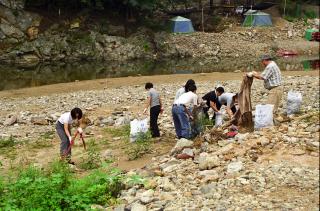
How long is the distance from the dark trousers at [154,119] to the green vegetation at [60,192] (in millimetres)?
3865

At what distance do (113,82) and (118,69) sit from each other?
5844 millimetres

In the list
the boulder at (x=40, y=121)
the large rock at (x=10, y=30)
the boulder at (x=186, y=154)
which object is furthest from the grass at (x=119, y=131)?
the large rock at (x=10, y=30)

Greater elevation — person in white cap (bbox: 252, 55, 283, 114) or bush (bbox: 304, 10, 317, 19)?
bush (bbox: 304, 10, 317, 19)

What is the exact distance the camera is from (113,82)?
28406 millimetres

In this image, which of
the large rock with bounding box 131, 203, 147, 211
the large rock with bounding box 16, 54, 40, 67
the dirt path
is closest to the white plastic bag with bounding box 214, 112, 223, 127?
the large rock with bounding box 131, 203, 147, 211

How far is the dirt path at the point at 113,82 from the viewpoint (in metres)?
26.1

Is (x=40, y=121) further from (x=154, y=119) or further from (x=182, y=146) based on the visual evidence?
(x=182, y=146)

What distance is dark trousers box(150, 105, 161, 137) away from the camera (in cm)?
1241

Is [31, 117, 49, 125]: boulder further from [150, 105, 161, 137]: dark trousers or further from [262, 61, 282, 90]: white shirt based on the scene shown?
[262, 61, 282, 90]: white shirt

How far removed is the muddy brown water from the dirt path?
159 cm

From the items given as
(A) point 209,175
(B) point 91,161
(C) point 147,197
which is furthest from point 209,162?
(B) point 91,161

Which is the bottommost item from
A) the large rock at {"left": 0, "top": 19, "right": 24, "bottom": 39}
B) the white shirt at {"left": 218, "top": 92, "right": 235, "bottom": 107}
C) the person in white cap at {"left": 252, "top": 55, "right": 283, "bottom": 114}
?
the white shirt at {"left": 218, "top": 92, "right": 235, "bottom": 107}

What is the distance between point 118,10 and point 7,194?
3524 centimetres

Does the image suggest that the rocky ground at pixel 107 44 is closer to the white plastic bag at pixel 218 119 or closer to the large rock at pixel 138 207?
the white plastic bag at pixel 218 119
